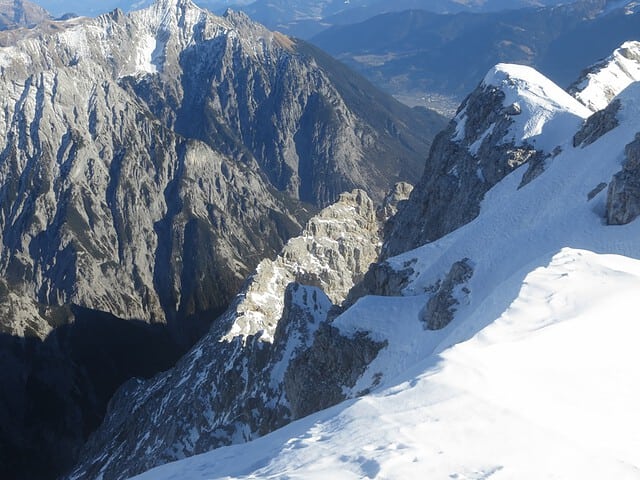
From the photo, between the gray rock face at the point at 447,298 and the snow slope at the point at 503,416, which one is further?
the gray rock face at the point at 447,298

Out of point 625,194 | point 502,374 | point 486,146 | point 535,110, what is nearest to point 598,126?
point 535,110

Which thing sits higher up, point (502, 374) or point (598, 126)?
point (598, 126)

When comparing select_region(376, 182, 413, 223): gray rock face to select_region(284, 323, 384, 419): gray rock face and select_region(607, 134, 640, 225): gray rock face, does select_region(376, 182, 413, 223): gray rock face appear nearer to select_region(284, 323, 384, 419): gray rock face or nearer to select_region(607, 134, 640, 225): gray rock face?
select_region(284, 323, 384, 419): gray rock face

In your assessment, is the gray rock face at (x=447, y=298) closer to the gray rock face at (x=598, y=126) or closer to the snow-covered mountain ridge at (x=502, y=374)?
the snow-covered mountain ridge at (x=502, y=374)

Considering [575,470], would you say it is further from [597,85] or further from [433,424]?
[597,85]

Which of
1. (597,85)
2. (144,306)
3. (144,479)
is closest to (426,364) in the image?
(144,479)

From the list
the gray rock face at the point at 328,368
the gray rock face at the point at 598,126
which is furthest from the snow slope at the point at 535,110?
the gray rock face at the point at 328,368

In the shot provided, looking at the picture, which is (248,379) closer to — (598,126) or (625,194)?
(598,126)

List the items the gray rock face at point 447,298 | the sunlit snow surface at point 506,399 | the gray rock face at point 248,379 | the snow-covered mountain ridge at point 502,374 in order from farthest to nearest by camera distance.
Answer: the gray rock face at point 248,379 < the gray rock face at point 447,298 < the snow-covered mountain ridge at point 502,374 < the sunlit snow surface at point 506,399
